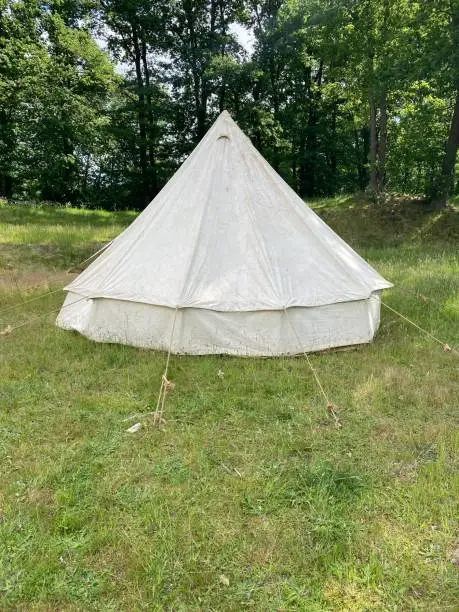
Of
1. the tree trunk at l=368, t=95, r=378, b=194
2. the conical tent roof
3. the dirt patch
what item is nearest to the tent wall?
the conical tent roof

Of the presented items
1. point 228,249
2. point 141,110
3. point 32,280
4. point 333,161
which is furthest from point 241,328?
point 333,161

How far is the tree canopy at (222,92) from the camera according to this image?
43.4 ft

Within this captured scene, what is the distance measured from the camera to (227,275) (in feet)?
15.6

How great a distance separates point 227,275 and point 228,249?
36 centimetres

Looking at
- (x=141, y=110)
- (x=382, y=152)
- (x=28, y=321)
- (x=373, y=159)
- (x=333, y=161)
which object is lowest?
(x=28, y=321)

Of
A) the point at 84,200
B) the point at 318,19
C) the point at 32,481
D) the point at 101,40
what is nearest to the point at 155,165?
the point at 84,200

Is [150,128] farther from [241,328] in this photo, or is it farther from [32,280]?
[241,328]

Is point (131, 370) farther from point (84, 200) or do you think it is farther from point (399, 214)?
point (84, 200)

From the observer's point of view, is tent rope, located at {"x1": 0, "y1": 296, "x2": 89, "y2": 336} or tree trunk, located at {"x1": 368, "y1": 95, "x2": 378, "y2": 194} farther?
tree trunk, located at {"x1": 368, "y1": 95, "x2": 378, "y2": 194}

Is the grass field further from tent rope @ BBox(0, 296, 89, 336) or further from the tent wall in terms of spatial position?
tent rope @ BBox(0, 296, 89, 336)

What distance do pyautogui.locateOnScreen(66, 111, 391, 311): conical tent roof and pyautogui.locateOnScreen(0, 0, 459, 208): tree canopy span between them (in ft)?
28.4

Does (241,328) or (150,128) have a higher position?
(150,128)

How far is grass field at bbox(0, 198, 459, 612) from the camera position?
2.00 metres

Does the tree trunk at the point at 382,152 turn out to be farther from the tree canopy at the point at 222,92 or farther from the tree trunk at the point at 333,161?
the tree trunk at the point at 333,161
